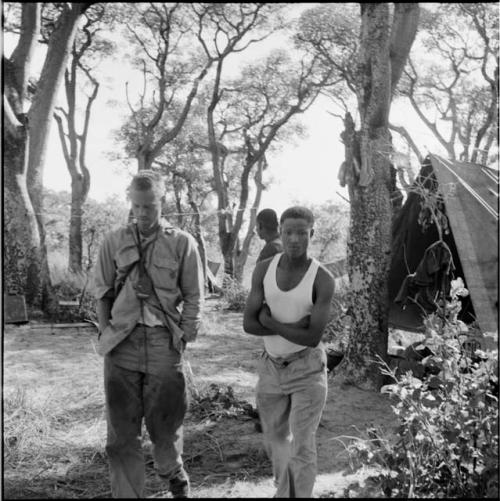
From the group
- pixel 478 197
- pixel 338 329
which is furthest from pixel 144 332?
pixel 338 329

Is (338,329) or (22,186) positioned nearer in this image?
(338,329)

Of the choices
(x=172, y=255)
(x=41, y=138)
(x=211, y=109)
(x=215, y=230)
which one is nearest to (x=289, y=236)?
(x=172, y=255)

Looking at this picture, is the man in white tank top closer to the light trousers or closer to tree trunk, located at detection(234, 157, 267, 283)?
the light trousers

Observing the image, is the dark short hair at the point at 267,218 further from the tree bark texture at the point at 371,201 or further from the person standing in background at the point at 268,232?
the tree bark texture at the point at 371,201

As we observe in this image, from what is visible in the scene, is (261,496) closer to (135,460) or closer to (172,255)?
(135,460)

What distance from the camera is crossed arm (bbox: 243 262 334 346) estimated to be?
9.35ft

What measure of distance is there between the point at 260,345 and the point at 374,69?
403cm

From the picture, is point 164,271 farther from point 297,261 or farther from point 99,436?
point 99,436

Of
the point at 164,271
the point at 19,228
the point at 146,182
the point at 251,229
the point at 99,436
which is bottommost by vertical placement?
the point at 99,436

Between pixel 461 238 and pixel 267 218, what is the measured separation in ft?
6.39

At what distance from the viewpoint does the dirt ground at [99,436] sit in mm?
3516

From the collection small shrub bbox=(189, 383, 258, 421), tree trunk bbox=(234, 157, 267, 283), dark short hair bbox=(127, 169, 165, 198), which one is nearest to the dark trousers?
dark short hair bbox=(127, 169, 165, 198)

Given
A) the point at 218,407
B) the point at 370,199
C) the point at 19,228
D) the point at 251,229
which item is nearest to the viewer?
the point at 218,407

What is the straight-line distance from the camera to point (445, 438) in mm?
2932
